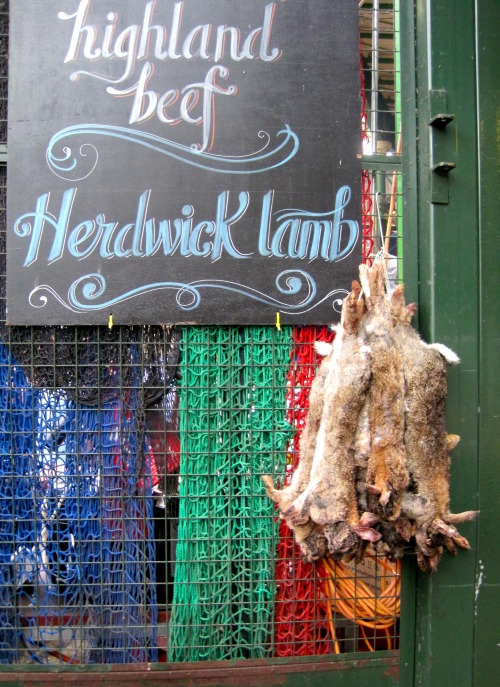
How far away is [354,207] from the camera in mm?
3080

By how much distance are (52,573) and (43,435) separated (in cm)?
75

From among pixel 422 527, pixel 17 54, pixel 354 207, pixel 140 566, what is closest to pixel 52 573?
pixel 140 566

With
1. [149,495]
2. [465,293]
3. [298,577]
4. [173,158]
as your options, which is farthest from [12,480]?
[465,293]

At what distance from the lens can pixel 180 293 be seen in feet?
9.74

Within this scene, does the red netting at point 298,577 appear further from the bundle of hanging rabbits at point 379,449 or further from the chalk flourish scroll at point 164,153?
the bundle of hanging rabbits at point 379,449

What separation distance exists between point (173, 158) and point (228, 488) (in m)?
1.82

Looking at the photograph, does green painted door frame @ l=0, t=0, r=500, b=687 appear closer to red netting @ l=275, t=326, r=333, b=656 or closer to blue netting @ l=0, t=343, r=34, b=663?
red netting @ l=275, t=326, r=333, b=656

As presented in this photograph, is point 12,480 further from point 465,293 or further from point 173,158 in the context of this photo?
point 465,293

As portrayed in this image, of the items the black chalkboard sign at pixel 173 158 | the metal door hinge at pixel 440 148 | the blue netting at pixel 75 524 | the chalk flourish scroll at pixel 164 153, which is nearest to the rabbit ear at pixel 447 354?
the metal door hinge at pixel 440 148

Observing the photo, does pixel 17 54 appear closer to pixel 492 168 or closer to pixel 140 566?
pixel 492 168

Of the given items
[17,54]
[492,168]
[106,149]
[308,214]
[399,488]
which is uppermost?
[17,54]

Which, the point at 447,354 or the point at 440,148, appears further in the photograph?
the point at 440,148

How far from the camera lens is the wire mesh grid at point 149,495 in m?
3.01

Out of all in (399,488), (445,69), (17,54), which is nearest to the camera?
(399,488)
